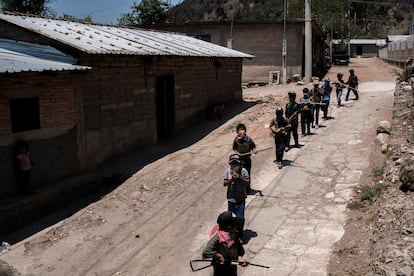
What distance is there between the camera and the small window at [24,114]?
8836 mm

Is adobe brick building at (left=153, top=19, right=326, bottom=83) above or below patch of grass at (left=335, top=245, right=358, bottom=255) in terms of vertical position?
above

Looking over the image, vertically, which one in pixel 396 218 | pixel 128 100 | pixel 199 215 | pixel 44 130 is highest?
pixel 128 100

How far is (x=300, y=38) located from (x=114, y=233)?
18.5 meters

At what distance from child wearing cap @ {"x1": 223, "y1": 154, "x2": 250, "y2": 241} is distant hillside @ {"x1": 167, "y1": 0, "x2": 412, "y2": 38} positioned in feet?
76.5

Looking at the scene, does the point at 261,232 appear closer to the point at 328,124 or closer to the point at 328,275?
the point at 328,275

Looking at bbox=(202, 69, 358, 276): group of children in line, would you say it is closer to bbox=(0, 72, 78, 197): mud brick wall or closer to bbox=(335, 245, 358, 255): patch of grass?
bbox=(335, 245, 358, 255): patch of grass

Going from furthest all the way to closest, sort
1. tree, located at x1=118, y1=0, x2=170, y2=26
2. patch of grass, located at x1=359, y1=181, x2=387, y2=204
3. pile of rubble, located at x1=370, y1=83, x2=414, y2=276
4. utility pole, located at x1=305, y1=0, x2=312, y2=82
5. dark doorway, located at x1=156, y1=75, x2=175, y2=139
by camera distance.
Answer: tree, located at x1=118, y1=0, x2=170, y2=26 < utility pole, located at x1=305, y1=0, x2=312, y2=82 < dark doorway, located at x1=156, y1=75, x2=175, y2=139 < patch of grass, located at x1=359, y1=181, x2=387, y2=204 < pile of rubble, located at x1=370, y1=83, x2=414, y2=276

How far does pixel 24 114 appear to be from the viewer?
909cm

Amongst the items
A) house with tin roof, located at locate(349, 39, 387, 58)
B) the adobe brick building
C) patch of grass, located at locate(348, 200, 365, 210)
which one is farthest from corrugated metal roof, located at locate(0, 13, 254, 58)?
house with tin roof, located at locate(349, 39, 387, 58)

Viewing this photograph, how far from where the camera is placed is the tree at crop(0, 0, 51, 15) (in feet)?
94.8

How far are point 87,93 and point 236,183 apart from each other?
5.03 meters

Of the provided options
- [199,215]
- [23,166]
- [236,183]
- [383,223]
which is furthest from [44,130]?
[383,223]

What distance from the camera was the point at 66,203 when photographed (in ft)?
31.3

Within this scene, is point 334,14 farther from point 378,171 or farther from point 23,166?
point 23,166
